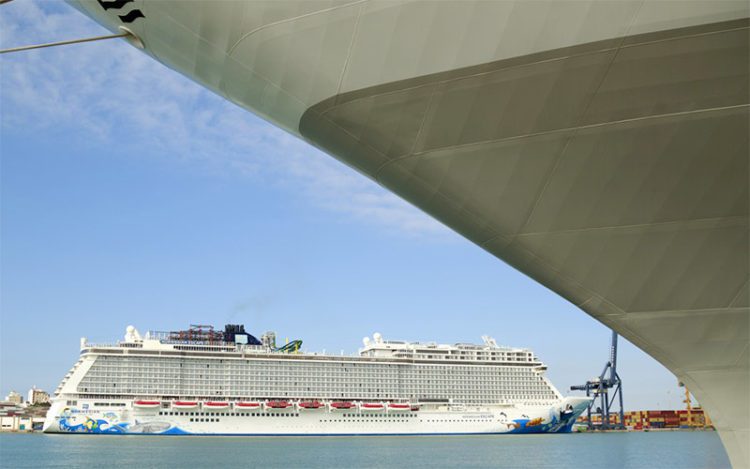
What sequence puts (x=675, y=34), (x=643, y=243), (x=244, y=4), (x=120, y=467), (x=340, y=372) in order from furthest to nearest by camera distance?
(x=340, y=372), (x=120, y=467), (x=643, y=243), (x=244, y=4), (x=675, y=34)

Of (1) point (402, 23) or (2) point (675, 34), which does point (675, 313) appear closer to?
(2) point (675, 34)

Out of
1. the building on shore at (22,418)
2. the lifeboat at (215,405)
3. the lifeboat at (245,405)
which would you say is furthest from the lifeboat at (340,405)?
the building on shore at (22,418)

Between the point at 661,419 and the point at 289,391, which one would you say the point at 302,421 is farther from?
the point at 661,419

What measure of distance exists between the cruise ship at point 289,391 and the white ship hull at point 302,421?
11 cm

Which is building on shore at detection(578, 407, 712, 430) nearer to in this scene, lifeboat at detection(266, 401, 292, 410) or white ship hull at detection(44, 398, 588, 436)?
white ship hull at detection(44, 398, 588, 436)

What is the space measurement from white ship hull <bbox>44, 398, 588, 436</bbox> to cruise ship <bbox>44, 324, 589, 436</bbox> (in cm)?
11

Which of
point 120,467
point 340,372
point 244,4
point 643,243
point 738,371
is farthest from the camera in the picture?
point 340,372

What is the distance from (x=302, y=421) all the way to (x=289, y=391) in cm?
571

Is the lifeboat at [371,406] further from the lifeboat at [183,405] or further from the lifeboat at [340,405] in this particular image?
the lifeboat at [183,405]

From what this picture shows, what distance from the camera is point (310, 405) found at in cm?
7931

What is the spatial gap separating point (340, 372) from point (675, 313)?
268ft

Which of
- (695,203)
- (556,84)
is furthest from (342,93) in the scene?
(695,203)

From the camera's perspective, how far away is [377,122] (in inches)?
212

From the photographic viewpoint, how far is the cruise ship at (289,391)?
7681 centimetres
